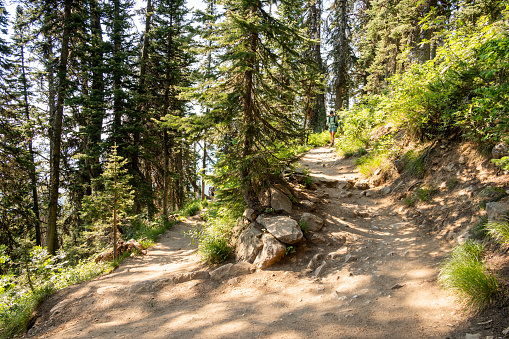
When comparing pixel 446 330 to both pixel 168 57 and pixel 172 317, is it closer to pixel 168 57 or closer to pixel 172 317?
pixel 172 317

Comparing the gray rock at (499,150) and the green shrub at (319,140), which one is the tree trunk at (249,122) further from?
the green shrub at (319,140)

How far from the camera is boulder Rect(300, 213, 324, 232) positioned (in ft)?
20.4

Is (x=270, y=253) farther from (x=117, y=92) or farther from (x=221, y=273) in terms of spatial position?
(x=117, y=92)

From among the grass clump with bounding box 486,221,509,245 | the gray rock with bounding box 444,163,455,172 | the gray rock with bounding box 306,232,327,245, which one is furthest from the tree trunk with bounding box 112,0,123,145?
the grass clump with bounding box 486,221,509,245

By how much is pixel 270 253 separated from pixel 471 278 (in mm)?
3542

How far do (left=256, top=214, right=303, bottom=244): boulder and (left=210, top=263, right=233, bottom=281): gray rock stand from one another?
132cm

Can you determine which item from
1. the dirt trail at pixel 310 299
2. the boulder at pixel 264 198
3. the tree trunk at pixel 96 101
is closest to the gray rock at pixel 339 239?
the dirt trail at pixel 310 299

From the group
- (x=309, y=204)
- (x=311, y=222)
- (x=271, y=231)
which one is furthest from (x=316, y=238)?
(x=309, y=204)

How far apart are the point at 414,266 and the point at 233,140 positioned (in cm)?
510

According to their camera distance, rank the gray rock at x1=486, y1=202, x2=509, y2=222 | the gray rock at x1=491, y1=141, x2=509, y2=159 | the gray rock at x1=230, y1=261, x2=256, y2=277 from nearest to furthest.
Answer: the gray rock at x1=486, y1=202, x2=509, y2=222, the gray rock at x1=491, y1=141, x2=509, y2=159, the gray rock at x1=230, y1=261, x2=256, y2=277

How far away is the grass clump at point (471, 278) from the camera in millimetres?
2906

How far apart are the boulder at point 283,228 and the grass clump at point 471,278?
9.08 feet

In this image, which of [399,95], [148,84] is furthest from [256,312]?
[148,84]

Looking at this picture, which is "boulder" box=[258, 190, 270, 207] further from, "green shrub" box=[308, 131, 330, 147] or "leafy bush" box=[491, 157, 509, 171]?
"green shrub" box=[308, 131, 330, 147]
